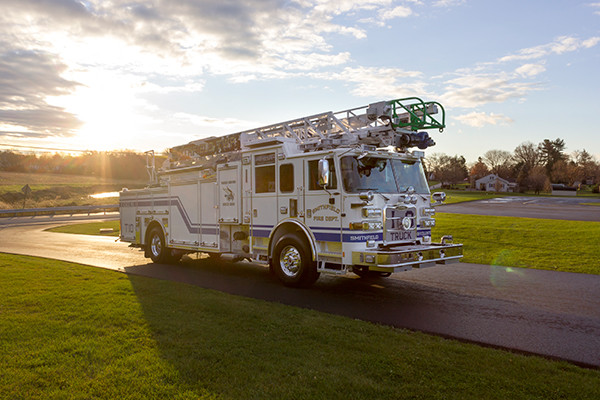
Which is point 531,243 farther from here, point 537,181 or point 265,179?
point 537,181

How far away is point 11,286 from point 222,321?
17.2 feet

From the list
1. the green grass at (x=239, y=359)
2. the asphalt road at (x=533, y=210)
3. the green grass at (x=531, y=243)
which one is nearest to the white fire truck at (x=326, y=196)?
the green grass at (x=239, y=359)

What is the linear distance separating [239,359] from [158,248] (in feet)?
31.6

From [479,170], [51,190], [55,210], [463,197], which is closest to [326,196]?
[55,210]

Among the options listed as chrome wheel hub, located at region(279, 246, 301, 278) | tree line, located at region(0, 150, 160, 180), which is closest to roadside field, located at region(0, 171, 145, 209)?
tree line, located at region(0, 150, 160, 180)

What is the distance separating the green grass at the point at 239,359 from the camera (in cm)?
423

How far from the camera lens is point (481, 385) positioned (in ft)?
14.2

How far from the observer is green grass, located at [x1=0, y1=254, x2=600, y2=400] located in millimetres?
4230

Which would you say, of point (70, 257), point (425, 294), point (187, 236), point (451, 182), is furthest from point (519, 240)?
point (451, 182)

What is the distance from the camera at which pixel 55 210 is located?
42.1 m

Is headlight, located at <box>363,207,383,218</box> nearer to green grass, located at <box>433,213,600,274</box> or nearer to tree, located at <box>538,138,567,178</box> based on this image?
green grass, located at <box>433,213,600,274</box>

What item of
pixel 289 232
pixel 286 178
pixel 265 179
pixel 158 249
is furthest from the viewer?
pixel 158 249

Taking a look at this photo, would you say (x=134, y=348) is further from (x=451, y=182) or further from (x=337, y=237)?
(x=451, y=182)

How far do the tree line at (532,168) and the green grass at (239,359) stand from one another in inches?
3710
